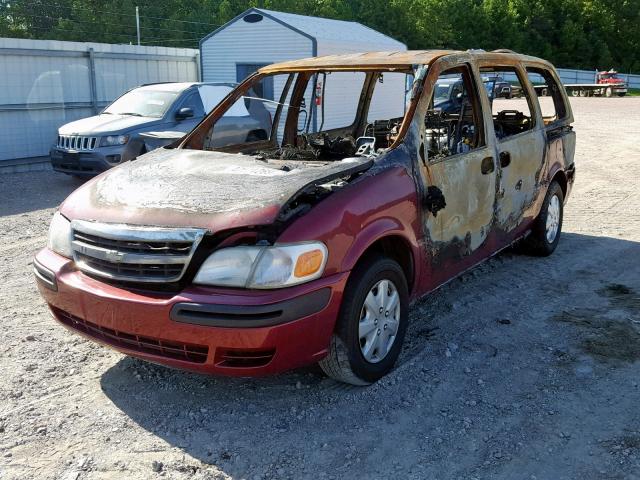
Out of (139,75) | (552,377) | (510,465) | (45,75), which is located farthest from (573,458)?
(139,75)

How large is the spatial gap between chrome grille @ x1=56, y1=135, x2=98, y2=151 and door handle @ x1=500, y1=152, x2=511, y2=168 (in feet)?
23.6

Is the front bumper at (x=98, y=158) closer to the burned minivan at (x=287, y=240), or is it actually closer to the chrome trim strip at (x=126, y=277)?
the burned minivan at (x=287, y=240)

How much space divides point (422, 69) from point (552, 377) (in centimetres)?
210

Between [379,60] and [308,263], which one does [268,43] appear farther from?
[308,263]

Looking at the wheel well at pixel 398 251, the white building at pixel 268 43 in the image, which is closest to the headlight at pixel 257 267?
the wheel well at pixel 398 251

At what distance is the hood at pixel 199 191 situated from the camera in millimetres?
3328

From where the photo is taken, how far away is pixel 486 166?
475 centimetres

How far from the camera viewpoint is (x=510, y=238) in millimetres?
5422

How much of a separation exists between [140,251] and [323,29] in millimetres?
15626

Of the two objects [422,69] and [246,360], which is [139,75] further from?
[246,360]

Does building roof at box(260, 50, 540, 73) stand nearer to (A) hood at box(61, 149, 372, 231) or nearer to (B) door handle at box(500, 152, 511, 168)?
(B) door handle at box(500, 152, 511, 168)

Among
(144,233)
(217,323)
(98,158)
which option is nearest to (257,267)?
(217,323)

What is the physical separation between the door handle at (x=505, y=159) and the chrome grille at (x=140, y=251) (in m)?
2.66

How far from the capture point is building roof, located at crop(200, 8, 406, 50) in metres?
16.9
